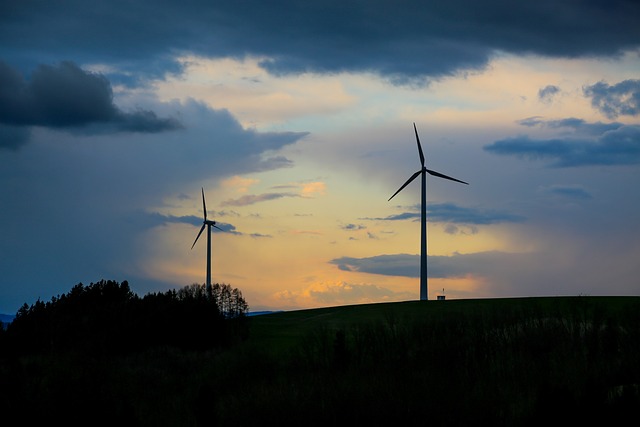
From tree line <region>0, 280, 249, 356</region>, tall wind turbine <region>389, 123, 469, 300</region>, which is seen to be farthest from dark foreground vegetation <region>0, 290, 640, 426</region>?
tall wind turbine <region>389, 123, 469, 300</region>

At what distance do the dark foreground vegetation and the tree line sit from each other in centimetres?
31

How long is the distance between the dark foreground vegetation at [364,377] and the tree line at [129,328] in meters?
0.31

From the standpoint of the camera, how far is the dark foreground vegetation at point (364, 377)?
38.2 metres

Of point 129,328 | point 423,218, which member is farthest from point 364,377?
point 423,218

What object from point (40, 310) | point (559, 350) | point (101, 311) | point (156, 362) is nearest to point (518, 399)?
point (559, 350)

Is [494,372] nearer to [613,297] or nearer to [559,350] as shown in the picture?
[559,350]

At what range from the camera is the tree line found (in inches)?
3115

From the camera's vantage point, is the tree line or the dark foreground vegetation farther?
the tree line

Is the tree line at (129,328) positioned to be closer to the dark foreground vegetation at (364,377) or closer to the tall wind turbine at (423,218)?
the dark foreground vegetation at (364,377)

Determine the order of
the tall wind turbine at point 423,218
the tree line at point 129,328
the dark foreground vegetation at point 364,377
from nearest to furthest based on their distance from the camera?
the dark foreground vegetation at point 364,377 < the tree line at point 129,328 < the tall wind turbine at point 423,218

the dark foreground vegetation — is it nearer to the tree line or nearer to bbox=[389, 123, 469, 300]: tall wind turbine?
the tree line

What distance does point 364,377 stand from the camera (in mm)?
50188

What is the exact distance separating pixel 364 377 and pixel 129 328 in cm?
3674

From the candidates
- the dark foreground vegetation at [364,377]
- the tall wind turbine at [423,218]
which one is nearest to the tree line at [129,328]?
the dark foreground vegetation at [364,377]
